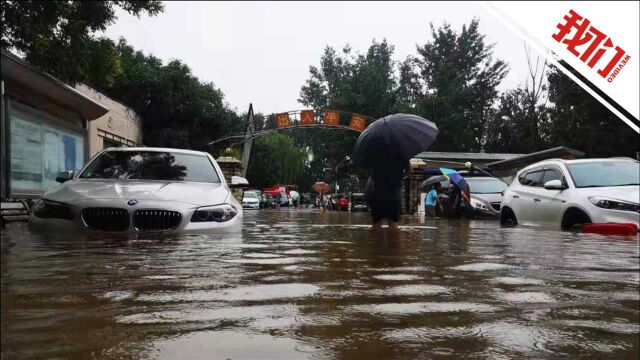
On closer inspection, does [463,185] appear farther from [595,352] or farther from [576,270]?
[595,352]

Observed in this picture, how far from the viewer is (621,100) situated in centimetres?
429

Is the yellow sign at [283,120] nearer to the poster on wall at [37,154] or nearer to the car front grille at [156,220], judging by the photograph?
the poster on wall at [37,154]

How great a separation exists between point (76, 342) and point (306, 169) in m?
86.5


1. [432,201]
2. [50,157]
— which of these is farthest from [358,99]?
[50,157]

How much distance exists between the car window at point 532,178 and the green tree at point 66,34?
8.08 m

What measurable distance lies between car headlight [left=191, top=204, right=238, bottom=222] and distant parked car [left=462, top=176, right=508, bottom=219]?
8742mm

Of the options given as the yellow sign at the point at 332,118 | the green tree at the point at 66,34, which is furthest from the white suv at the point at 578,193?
the yellow sign at the point at 332,118

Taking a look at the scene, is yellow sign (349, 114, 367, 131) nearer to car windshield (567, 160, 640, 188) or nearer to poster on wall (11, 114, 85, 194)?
poster on wall (11, 114, 85, 194)

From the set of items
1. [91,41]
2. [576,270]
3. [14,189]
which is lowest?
[576,270]

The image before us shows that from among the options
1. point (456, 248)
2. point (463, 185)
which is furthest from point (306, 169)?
point (456, 248)

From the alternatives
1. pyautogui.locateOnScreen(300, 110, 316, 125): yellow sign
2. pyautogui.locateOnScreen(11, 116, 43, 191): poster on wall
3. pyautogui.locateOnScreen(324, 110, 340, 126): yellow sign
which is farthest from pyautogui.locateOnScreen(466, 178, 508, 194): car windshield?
pyautogui.locateOnScreen(300, 110, 316, 125): yellow sign

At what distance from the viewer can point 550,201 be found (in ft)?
29.3

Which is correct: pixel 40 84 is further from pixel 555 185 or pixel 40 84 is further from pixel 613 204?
pixel 613 204

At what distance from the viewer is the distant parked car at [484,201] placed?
1370 cm
